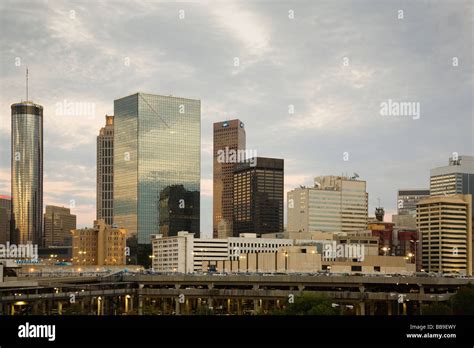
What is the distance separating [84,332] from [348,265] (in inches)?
6340

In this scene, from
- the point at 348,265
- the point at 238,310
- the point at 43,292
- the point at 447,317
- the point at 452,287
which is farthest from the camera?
the point at 348,265

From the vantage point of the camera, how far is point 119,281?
136 meters

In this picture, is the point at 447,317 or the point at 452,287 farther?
the point at 452,287

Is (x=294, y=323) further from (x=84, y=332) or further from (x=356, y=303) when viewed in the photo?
(x=356, y=303)

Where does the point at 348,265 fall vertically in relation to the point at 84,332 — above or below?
below

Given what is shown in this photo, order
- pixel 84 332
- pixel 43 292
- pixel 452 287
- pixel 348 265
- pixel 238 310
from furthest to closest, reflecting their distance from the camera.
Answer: pixel 348 265, pixel 238 310, pixel 452 287, pixel 43 292, pixel 84 332

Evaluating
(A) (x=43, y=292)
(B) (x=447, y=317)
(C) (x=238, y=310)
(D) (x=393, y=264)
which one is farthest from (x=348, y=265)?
(B) (x=447, y=317)

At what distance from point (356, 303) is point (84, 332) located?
328ft

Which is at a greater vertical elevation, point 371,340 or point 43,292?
point 371,340

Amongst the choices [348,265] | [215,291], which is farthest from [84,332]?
[348,265]

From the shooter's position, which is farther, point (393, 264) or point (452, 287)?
point (393, 264)

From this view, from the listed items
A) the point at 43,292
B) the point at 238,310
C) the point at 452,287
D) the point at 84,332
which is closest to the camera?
the point at 84,332

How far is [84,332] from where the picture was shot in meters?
19.2

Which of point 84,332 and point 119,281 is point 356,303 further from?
point 84,332
